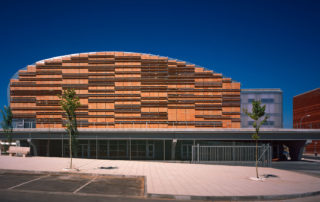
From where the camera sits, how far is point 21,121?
48.0 metres

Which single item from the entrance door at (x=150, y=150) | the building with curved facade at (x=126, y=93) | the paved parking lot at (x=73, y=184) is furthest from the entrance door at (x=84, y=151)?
the paved parking lot at (x=73, y=184)

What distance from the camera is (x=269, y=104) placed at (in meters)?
65.9

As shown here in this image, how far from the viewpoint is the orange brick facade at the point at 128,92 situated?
47688 millimetres

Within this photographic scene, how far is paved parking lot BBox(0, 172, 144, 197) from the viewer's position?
446 inches

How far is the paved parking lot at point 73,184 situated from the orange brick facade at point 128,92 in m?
32.1

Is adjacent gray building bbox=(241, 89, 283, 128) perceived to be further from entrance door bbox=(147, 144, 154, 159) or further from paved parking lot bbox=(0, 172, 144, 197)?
paved parking lot bbox=(0, 172, 144, 197)

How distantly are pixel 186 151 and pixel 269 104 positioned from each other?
34.0 metres

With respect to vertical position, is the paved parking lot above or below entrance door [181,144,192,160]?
above

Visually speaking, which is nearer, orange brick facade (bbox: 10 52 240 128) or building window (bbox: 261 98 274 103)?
orange brick facade (bbox: 10 52 240 128)

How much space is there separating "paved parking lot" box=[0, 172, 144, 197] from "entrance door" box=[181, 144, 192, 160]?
26.9 metres

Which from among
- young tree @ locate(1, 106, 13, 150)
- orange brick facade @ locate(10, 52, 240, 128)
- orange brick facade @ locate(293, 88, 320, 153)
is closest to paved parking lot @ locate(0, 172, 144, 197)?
young tree @ locate(1, 106, 13, 150)

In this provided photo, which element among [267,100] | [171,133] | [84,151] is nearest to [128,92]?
[84,151]

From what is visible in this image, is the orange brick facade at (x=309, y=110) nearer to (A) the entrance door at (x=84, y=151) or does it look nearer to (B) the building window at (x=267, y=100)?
(B) the building window at (x=267, y=100)

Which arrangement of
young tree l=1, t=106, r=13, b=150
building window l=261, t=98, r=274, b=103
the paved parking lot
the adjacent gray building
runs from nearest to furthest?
the paved parking lot < young tree l=1, t=106, r=13, b=150 < the adjacent gray building < building window l=261, t=98, r=274, b=103
